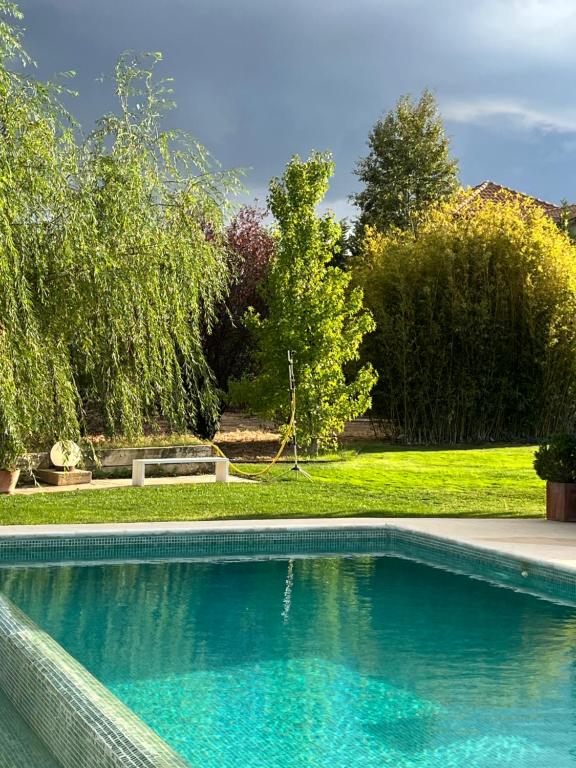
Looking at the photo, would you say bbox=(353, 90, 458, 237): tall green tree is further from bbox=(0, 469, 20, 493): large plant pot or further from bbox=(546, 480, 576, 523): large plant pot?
bbox=(546, 480, 576, 523): large plant pot

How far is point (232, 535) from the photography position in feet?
26.9

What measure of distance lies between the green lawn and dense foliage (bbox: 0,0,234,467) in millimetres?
862

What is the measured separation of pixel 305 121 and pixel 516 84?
3067 mm

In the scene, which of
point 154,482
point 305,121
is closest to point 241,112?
point 305,121

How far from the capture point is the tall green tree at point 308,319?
14.6 m

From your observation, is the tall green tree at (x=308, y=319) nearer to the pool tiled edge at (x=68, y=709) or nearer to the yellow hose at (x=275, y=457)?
the yellow hose at (x=275, y=457)

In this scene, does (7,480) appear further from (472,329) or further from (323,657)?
(472,329)

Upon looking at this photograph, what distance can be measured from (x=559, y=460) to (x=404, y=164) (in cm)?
2151

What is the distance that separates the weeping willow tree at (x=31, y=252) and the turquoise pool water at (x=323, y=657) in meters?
1.48

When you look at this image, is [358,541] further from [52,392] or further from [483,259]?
[483,259]

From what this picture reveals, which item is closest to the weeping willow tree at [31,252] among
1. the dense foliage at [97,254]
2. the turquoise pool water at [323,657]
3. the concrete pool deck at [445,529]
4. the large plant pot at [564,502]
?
the dense foliage at [97,254]

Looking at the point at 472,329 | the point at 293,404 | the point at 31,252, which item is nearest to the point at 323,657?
the point at 31,252

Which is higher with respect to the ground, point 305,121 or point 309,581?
point 305,121

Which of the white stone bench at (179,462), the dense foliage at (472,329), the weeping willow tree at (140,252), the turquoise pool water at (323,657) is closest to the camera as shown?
the turquoise pool water at (323,657)
